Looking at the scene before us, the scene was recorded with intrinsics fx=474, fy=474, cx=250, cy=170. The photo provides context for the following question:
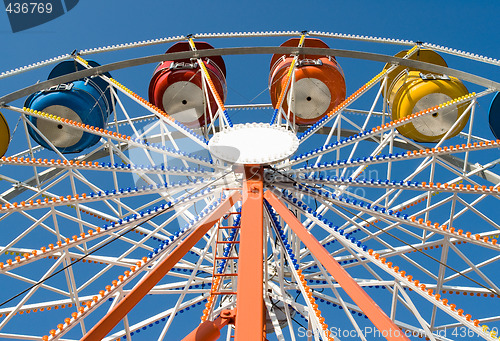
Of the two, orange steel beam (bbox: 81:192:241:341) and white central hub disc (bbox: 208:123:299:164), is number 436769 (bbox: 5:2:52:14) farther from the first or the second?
orange steel beam (bbox: 81:192:241:341)

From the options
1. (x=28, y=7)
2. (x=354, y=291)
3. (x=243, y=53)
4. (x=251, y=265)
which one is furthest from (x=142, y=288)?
(x=28, y=7)

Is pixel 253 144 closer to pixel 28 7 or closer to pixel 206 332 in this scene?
pixel 206 332

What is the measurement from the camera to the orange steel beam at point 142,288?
6.43 meters

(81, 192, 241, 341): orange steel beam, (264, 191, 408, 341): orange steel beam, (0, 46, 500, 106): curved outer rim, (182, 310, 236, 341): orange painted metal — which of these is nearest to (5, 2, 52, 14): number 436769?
Answer: (0, 46, 500, 106): curved outer rim

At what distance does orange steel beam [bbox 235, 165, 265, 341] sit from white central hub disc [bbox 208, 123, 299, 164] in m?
0.45

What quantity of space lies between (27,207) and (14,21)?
5811mm

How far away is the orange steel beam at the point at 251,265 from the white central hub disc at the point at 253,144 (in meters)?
0.45

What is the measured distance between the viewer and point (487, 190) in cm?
1044

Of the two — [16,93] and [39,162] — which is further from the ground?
[16,93]

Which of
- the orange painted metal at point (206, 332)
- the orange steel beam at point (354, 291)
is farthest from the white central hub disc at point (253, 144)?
the orange painted metal at point (206, 332)

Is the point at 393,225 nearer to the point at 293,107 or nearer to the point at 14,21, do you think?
the point at 293,107

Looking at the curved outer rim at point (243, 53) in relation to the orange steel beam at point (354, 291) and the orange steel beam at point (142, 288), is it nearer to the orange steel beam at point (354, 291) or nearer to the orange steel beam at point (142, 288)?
the orange steel beam at point (142, 288)

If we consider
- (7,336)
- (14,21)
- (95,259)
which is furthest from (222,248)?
(14,21)

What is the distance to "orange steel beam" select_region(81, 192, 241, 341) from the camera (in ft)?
21.1
